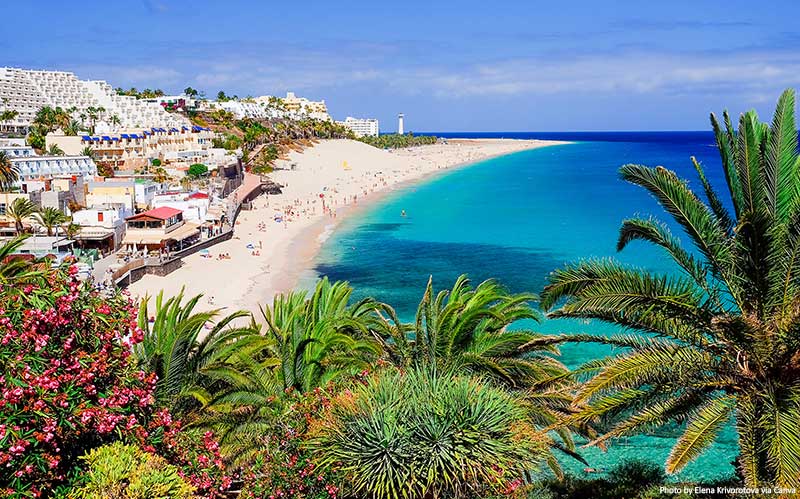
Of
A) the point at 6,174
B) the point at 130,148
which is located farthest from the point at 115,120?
the point at 6,174

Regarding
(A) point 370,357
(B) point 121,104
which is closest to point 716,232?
(A) point 370,357

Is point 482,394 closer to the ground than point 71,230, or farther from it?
farther from it

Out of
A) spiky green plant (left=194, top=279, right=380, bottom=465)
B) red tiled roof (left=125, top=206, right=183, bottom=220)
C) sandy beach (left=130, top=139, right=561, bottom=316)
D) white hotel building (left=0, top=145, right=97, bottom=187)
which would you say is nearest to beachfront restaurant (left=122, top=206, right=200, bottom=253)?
red tiled roof (left=125, top=206, right=183, bottom=220)

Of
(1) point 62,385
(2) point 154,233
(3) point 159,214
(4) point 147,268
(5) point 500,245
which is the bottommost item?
(5) point 500,245

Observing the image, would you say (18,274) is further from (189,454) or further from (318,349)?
(318,349)

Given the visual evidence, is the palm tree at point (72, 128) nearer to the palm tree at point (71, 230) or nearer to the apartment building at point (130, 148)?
the apartment building at point (130, 148)

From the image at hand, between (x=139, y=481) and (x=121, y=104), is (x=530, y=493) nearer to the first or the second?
(x=139, y=481)

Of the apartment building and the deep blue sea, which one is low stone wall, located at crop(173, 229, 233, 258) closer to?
the deep blue sea
